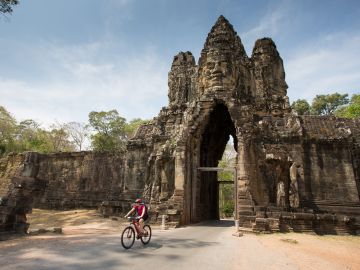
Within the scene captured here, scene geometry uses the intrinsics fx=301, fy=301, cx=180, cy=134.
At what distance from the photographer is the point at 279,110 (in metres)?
22.2

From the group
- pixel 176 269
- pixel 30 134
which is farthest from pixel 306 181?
pixel 30 134

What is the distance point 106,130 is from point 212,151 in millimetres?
23867

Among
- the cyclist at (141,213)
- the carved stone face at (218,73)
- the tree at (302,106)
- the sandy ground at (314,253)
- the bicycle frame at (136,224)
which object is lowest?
the sandy ground at (314,253)

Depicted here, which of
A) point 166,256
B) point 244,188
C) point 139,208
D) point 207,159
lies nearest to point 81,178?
point 207,159

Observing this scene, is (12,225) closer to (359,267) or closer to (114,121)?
(359,267)

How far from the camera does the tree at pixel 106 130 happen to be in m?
40.4

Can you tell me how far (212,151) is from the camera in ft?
67.9

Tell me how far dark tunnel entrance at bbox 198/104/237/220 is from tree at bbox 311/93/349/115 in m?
27.7

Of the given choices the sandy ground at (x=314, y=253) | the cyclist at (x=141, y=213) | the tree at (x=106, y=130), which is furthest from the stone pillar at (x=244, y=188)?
the tree at (x=106, y=130)

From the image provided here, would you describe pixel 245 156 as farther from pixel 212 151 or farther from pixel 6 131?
pixel 6 131

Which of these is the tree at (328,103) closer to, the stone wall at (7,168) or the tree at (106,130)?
the tree at (106,130)

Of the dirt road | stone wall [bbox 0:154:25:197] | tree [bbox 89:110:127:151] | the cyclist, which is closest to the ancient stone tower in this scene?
the dirt road

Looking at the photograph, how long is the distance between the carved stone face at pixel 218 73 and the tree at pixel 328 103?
99.1ft

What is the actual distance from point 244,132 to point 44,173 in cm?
1864
